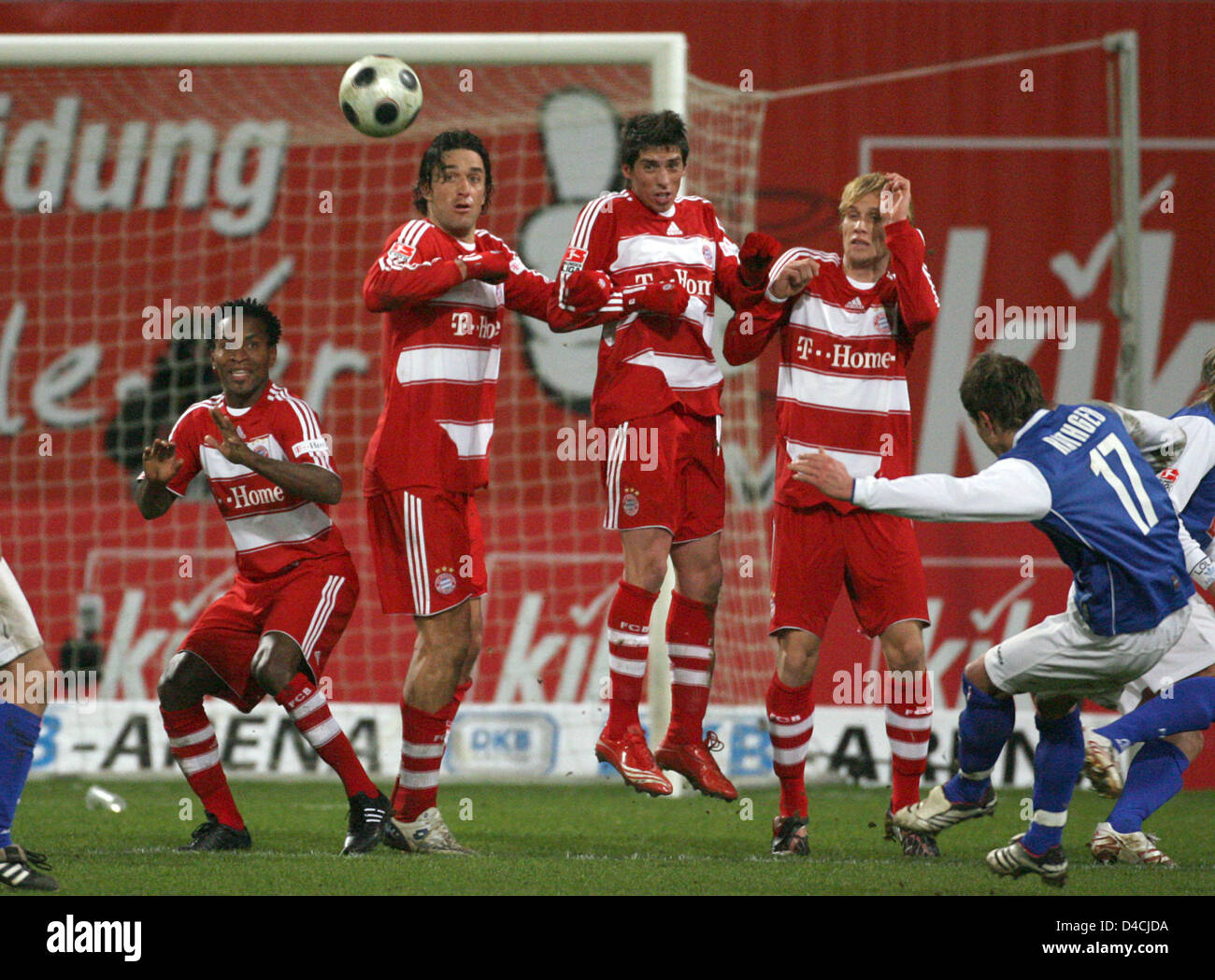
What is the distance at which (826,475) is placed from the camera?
4.25 metres

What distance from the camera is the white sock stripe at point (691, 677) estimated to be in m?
5.57

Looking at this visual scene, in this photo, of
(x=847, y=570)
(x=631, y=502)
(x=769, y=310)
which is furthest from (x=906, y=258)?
(x=631, y=502)

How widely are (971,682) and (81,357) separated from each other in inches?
263

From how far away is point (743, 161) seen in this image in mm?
8773

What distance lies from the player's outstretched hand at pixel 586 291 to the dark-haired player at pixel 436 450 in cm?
9

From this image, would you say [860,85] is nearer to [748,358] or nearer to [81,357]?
[748,358]

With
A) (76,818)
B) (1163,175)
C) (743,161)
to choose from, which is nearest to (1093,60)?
(1163,175)

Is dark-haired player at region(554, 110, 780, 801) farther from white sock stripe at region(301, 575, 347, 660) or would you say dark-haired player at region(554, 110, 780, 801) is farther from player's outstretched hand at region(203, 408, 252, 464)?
player's outstretched hand at region(203, 408, 252, 464)

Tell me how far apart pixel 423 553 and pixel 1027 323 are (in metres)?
5.18

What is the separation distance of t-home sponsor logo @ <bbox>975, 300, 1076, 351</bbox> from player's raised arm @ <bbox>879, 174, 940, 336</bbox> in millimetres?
3999

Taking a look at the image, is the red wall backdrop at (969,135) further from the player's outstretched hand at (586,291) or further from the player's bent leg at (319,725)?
the player's outstretched hand at (586,291)

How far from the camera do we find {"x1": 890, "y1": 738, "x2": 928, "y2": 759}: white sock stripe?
5.58 meters

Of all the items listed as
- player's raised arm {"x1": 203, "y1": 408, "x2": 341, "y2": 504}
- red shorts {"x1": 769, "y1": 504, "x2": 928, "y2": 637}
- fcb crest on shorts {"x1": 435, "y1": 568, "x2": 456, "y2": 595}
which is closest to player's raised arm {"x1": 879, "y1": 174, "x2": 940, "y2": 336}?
red shorts {"x1": 769, "y1": 504, "x2": 928, "y2": 637}
